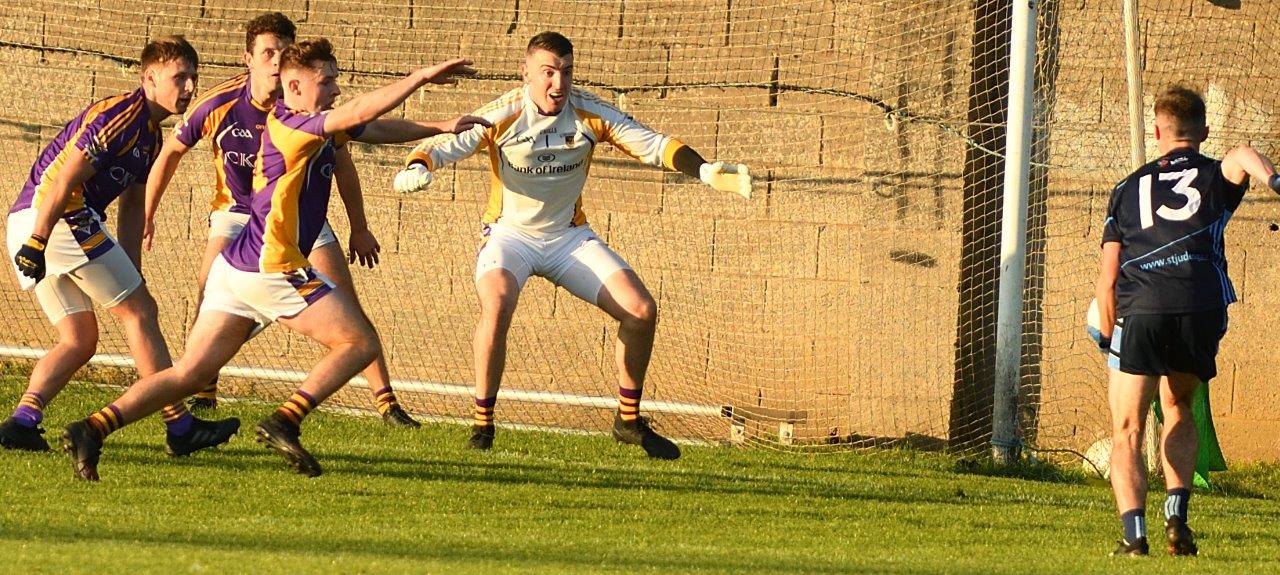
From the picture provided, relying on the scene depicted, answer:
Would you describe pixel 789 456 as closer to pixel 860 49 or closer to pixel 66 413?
pixel 860 49

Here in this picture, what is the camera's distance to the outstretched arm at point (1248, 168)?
18.0 feet

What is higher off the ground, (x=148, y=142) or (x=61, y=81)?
(x=61, y=81)

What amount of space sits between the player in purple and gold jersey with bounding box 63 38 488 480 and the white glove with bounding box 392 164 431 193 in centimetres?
50

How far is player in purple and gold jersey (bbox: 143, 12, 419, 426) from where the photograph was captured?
311 inches

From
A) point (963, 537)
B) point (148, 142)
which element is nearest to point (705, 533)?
point (963, 537)

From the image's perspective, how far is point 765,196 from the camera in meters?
10.3

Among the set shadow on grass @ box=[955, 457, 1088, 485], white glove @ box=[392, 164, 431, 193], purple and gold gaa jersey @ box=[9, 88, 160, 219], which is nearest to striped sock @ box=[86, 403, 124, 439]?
purple and gold gaa jersey @ box=[9, 88, 160, 219]

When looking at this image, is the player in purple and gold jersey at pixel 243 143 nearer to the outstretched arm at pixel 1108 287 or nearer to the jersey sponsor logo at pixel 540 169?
the jersey sponsor logo at pixel 540 169

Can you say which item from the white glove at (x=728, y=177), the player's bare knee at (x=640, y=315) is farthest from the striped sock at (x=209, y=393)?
the white glove at (x=728, y=177)

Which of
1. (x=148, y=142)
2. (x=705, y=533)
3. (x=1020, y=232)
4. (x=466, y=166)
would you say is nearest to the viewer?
(x=705, y=533)

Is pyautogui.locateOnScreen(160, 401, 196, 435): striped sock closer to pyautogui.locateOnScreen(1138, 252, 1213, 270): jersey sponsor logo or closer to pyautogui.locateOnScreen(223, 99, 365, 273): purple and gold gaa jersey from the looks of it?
pyautogui.locateOnScreen(223, 99, 365, 273): purple and gold gaa jersey

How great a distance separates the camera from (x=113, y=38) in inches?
432

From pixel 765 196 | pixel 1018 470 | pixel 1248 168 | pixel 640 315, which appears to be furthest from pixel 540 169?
pixel 1248 168

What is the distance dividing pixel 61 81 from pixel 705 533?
6566mm
